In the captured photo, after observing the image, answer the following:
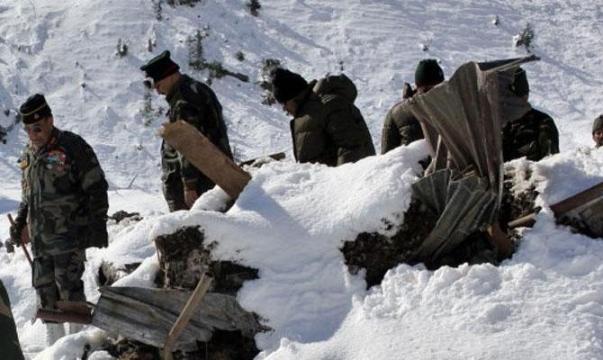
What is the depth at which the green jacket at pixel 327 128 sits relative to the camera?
506 cm

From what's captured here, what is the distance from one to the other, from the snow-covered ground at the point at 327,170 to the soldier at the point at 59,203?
0.40 meters

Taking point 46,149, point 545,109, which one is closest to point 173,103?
point 46,149

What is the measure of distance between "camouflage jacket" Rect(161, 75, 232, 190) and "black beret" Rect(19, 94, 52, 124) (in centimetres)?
80

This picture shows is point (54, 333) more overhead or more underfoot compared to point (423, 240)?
more underfoot

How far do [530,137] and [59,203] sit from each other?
9.55ft

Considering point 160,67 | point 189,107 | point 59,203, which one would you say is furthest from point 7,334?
point 160,67

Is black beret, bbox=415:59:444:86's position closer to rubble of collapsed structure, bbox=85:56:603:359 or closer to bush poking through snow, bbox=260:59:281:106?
rubble of collapsed structure, bbox=85:56:603:359

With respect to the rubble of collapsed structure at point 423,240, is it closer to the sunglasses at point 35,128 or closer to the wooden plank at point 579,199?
the wooden plank at point 579,199

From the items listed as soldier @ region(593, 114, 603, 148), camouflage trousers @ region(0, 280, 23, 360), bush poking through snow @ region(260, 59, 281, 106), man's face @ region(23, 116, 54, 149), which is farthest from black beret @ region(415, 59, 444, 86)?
bush poking through snow @ region(260, 59, 281, 106)

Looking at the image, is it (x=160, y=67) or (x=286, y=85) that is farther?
(x=160, y=67)

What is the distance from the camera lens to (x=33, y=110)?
479 centimetres

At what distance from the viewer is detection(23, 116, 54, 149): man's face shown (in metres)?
4.84

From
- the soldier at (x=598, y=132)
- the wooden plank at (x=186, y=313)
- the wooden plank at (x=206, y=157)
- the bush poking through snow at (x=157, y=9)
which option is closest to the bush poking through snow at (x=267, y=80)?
the bush poking through snow at (x=157, y=9)

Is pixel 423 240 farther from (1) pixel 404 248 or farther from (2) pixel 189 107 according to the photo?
(2) pixel 189 107
